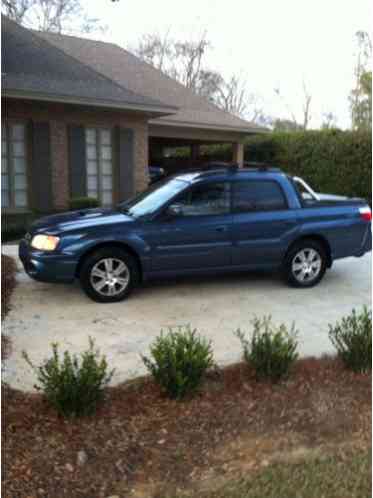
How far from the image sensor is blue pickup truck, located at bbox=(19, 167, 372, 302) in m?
6.56

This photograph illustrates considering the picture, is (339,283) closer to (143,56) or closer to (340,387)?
(340,387)

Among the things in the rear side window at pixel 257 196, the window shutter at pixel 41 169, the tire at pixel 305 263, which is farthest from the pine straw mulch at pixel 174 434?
the window shutter at pixel 41 169

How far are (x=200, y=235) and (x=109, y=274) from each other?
4.18 ft

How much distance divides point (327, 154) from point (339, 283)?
43.9 ft

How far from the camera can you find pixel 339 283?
804cm

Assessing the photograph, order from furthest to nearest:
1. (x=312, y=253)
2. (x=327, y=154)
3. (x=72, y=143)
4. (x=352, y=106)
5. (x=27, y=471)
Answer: (x=352, y=106)
(x=327, y=154)
(x=72, y=143)
(x=312, y=253)
(x=27, y=471)

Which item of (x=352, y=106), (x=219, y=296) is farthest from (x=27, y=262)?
(x=352, y=106)

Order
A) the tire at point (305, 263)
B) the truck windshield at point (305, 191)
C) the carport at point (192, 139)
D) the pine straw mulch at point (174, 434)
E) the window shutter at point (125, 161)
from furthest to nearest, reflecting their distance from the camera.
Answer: the carport at point (192, 139) → the window shutter at point (125, 161) → the truck windshield at point (305, 191) → the tire at point (305, 263) → the pine straw mulch at point (174, 434)

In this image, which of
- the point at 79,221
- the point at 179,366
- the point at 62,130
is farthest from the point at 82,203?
the point at 179,366

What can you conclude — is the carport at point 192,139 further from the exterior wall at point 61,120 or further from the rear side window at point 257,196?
the rear side window at point 257,196

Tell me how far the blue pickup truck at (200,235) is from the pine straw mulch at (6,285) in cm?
48

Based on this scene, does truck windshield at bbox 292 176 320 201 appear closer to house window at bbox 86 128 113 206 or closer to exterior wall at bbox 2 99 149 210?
exterior wall at bbox 2 99 149 210

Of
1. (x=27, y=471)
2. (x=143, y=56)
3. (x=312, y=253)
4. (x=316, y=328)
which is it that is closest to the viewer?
(x=27, y=471)

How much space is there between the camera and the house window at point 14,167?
43.7 ft
